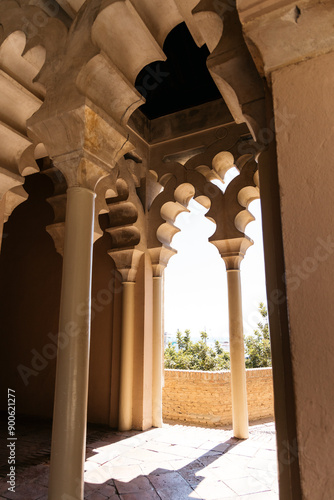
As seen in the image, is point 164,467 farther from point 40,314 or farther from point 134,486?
point 40,314

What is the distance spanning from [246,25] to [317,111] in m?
0.59

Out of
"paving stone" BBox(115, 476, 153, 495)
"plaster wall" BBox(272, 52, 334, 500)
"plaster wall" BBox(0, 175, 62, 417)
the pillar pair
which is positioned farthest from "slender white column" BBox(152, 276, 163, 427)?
"plaster wall" BBox(272, 52, 334, 500)

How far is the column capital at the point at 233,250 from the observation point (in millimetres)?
6105

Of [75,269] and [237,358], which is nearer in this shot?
[75,269]

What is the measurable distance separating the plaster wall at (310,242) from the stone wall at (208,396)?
24.2 ft

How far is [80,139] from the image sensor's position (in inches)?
123

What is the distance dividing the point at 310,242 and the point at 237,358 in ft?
15.6

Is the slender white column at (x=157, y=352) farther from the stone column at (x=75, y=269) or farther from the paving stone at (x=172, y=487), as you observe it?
the stone column at (x=75, y=269)

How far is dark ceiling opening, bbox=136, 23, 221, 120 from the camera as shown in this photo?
586cm

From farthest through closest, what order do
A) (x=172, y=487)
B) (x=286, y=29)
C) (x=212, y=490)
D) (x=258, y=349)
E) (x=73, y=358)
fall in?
(x=258, y=349) → (x=172, y=487) → (x=212, y=490) → (x=73, y=358) → (x=286, y=29)

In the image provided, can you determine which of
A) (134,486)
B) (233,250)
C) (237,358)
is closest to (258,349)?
(237,358)

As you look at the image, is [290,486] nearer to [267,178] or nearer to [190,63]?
[267,178]

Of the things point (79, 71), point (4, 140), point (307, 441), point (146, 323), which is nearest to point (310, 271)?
point (307, 441)

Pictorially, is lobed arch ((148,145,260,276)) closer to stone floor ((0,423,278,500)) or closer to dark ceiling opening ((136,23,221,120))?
dark ceiling opening ((136,23,221,120))
